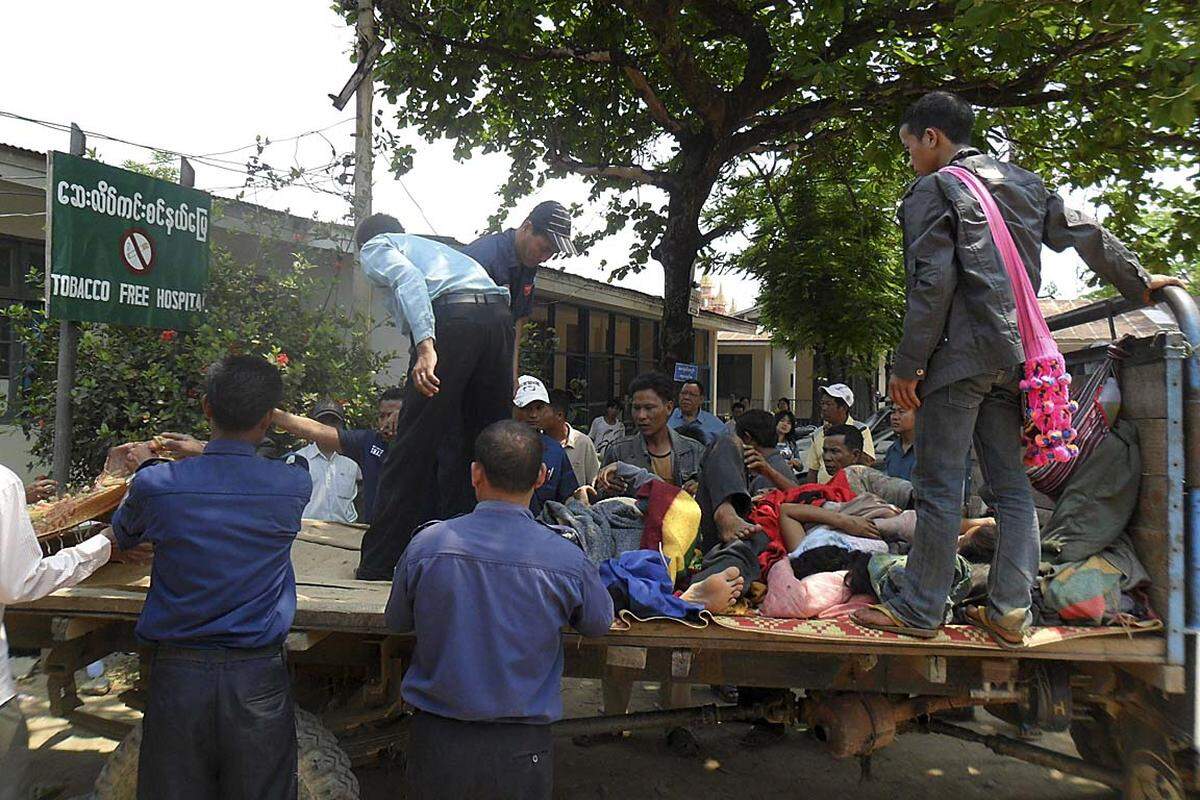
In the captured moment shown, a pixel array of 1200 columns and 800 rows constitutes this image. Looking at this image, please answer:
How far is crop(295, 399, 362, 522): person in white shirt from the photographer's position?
203 inches

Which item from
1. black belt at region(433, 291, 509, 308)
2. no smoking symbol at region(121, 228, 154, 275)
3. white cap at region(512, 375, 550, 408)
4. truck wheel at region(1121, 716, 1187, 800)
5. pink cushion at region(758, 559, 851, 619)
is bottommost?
truck wheel at region(1121, 716, 1187, 800)

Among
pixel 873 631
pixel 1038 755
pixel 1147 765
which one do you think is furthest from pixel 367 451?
pixel 1147 765

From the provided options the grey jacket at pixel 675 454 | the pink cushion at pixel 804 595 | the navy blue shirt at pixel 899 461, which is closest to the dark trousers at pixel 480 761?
the pink cushion at pixel 804 595

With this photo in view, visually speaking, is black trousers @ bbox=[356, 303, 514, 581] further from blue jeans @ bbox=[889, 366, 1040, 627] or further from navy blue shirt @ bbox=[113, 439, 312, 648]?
blue jeans @ bbox=[889, 366, 1040, 627]

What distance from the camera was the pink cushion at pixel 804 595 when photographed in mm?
2895

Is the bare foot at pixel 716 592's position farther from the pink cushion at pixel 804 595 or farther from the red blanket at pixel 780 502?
the red blanket at pixel 780 502

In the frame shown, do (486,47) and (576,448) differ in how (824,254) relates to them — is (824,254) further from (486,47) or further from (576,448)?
(576,448)

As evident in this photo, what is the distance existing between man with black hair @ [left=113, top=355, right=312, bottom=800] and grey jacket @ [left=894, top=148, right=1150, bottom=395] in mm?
2078

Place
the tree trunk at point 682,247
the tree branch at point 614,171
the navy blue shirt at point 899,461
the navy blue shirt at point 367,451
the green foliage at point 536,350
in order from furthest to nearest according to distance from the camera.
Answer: the green foliage at point 536,350 → the tree branch at point 614,171 → the tree trunk at point 682,247 → the navy blue shirt at point 899,461 → the navy blue shirt at point 367,451

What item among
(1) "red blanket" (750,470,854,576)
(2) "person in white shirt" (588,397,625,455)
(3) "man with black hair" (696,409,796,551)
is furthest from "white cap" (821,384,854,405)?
(3) "man with black hair" (696,409,796,551)

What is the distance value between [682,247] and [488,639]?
640cm

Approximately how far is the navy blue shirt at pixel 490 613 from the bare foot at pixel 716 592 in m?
0.59

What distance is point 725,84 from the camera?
366 inches

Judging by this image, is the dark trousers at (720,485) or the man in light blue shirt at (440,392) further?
the dark trousers at (720,485)
